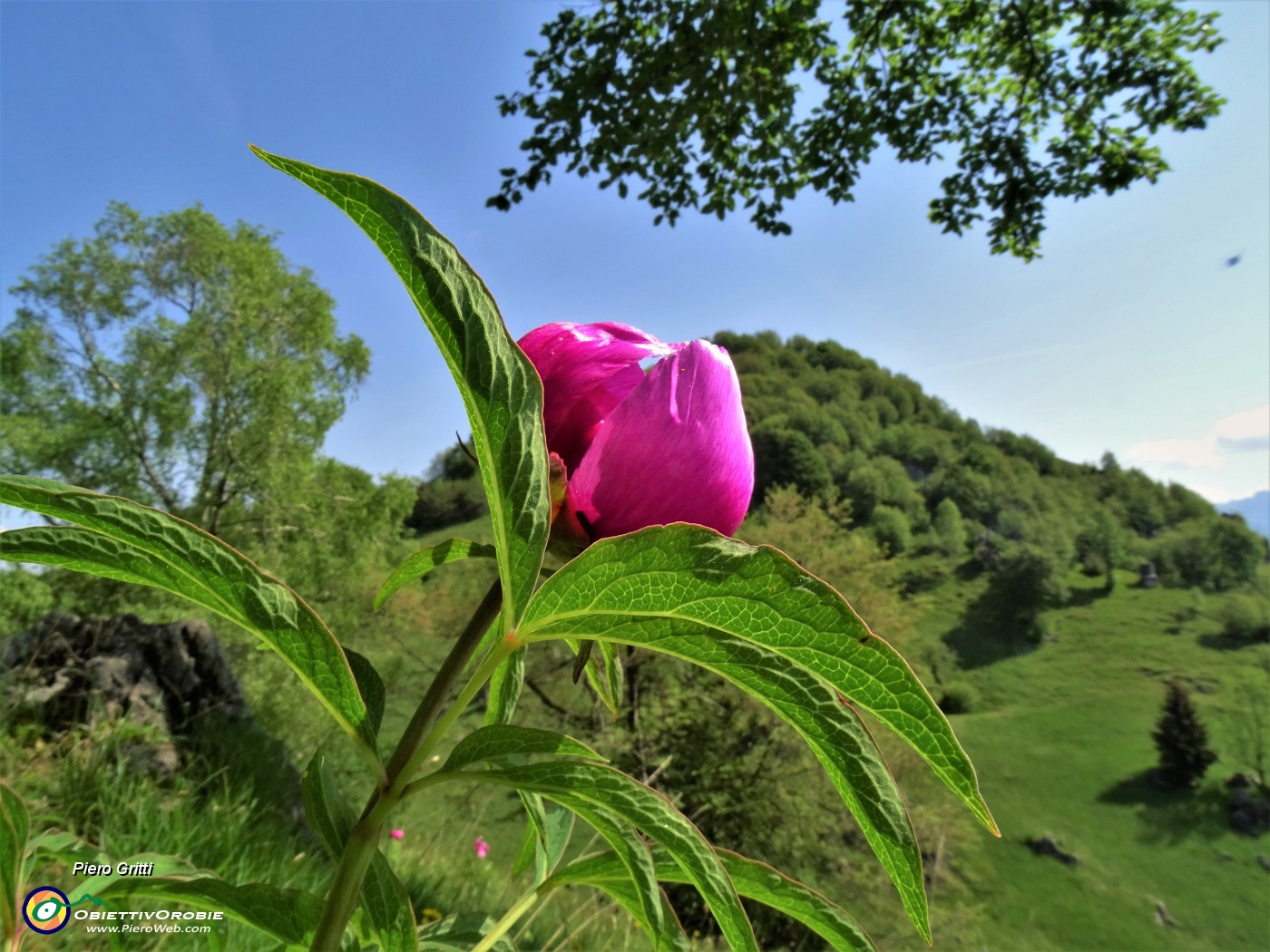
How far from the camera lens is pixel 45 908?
2.57 feet

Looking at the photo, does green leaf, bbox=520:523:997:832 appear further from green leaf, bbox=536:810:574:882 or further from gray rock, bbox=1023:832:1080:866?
gray rock, bbox=1023:832:1080:866

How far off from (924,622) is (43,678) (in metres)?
42.4

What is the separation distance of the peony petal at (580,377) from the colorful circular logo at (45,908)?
29.6 inches

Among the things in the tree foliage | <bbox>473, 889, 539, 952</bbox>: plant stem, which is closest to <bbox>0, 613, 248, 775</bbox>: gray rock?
<bbox>473, 889, 539, 952</bbox>: plant stem

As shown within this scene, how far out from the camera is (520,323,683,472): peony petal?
19.5 inches

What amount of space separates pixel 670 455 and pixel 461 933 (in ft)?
1.63

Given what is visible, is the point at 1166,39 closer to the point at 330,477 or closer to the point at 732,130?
the point at 732,130

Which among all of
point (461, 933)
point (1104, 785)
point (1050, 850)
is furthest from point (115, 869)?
point (1104, 785)

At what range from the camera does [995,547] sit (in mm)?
45031

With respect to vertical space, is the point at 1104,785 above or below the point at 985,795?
above

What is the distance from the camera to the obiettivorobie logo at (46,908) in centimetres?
74

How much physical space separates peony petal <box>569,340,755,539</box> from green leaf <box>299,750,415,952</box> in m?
0.25

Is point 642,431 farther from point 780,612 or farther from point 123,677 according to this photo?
point 123,677

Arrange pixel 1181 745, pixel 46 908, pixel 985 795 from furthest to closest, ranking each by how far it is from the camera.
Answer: pixel 985 795
pixel 1181 745
pixel 46 908
